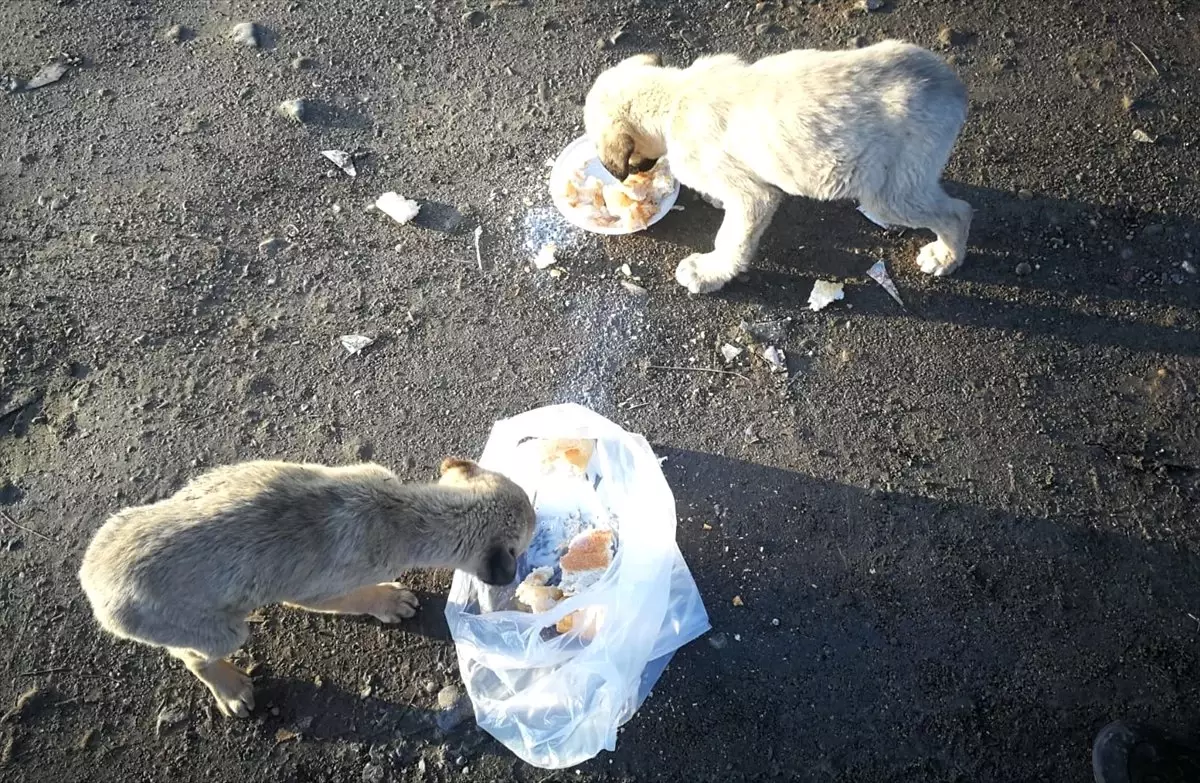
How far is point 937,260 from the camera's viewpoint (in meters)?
4.98

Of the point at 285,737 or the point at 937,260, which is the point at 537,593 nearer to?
the point at 285,737

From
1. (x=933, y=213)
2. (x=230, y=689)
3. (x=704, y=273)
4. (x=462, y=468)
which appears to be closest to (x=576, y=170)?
(x=704, y=273)

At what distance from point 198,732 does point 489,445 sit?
2.18m

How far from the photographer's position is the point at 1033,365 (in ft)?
15.8

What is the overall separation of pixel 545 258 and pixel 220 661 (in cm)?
305

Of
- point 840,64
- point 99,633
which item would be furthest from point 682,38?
point 99,633

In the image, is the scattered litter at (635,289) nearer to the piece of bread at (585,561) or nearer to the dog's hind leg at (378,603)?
the piece of bread at (585,561)

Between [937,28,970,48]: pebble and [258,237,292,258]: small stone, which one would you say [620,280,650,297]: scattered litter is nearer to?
[258,237,292,258]: small stone

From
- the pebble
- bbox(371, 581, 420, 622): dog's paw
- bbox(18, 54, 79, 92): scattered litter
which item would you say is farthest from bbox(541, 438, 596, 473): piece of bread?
bbox(18, 54, 79, 92): scattered litter

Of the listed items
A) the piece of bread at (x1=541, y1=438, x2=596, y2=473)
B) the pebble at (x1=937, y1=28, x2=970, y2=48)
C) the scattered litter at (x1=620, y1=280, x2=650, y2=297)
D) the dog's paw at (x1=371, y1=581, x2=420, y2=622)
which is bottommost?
the dog's paw at (x1=371, y1=581, x2=420, y2=622)

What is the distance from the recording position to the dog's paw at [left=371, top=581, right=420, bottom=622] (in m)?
4.29

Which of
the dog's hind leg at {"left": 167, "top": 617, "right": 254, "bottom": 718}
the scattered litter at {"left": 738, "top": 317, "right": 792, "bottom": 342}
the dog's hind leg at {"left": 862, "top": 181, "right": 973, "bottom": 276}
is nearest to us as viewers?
the dog's hind leg at {"left": 167, "top": 617, "right": 254, "bottom": 718}

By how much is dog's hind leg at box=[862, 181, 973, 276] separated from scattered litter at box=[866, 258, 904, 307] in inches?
13.4

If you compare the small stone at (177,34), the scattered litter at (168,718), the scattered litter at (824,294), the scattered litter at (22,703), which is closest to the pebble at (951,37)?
the scattered litter at (824,294)
